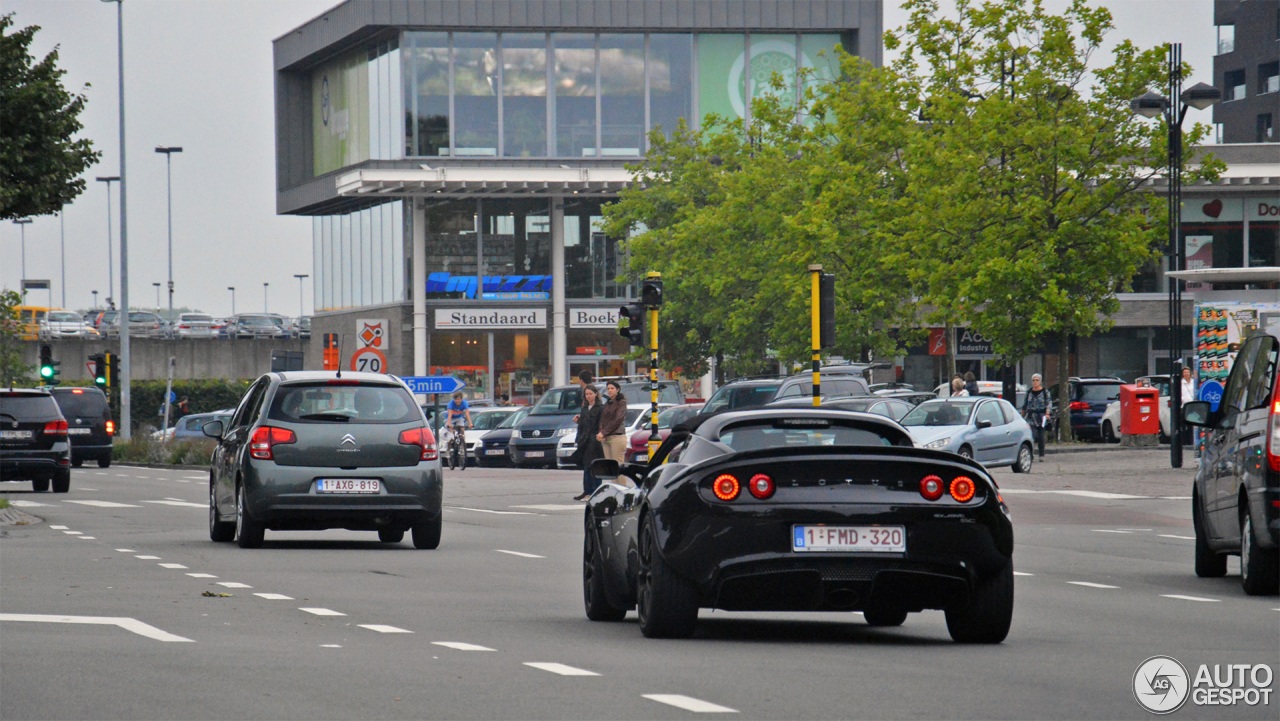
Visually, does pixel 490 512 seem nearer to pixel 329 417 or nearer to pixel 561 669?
pixel 329 417

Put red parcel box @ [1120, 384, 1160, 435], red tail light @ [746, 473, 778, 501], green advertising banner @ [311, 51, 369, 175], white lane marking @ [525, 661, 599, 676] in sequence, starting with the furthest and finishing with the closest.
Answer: green advertising banner @ [311, 51, 369, 175] → red parcel box @ [1120, 384, 1160, 435] → red tail light @ [746, 473, 778, 501] → white lane marking @ [525, 661, 599, 676]

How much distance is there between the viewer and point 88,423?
44125 millimetres

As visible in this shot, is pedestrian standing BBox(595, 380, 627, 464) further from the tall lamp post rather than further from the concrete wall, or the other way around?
the concrete wall

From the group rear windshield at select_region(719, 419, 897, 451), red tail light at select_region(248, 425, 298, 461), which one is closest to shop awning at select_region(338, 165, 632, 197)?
red tail light at select_region(248, 425, 298, 461)

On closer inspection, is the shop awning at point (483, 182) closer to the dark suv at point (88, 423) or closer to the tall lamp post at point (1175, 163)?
the dark suv at point (88, 423)

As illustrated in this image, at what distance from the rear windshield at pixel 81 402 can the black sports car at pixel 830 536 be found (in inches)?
1442

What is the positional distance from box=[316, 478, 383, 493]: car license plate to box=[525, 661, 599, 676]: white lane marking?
805 centimetres

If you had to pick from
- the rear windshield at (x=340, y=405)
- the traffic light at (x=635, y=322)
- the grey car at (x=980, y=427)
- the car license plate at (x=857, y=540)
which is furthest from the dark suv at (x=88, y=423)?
the car license plate at (x=857, y=540)

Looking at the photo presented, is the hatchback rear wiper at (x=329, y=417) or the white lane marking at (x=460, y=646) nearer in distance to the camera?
the white lane marking at (x=460, y=646)

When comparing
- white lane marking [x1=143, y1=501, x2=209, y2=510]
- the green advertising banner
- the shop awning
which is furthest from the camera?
the green advertising banner

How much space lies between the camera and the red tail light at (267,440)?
52.2 ft

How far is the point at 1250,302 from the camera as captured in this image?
107ft

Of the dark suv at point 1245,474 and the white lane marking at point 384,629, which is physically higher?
the dark suv at point 1245,474

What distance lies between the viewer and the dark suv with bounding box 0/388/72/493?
28.8 m
